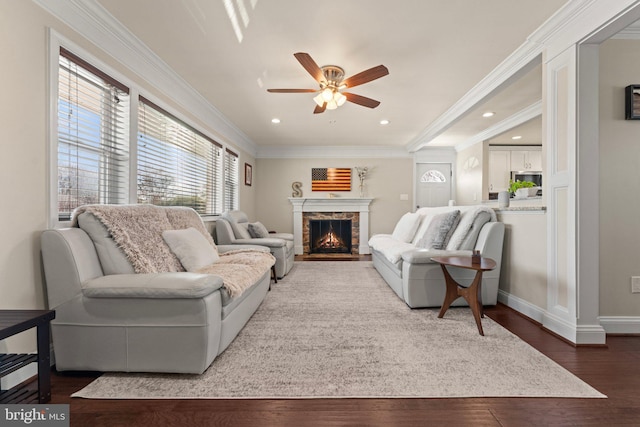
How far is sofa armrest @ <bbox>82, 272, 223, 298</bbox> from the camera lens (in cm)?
162

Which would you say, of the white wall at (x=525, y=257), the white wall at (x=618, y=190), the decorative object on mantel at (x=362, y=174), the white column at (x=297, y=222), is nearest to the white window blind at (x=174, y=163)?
the white column at (x=297, y=222)

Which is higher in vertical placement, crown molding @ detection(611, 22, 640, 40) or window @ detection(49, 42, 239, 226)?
crown molding @ detection(611, 22, 640, 40)

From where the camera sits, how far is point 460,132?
552 cm

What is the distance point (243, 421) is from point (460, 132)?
573 cm

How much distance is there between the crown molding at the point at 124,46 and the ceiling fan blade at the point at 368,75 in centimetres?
185

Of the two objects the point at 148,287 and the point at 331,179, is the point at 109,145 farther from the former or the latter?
the point at 331,179

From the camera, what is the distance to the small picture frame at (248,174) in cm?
597

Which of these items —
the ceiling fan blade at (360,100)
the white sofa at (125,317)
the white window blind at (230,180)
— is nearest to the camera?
the white sofa at (125,317)

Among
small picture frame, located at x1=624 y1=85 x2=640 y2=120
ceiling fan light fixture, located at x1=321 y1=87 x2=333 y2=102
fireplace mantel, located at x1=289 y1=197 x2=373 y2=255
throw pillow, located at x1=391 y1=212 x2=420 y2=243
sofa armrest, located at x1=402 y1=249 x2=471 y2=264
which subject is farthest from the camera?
fireplace mantel, located at x1=289 y1=197 x2=373 y2=255

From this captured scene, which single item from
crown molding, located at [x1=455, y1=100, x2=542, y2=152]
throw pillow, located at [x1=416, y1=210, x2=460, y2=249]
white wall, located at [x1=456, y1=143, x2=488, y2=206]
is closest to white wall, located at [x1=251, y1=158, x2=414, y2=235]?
white wall, located at [x1=456, y1=143, x2=488, y2=206]

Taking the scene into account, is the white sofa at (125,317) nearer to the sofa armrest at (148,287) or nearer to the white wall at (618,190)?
the sofa armrest at (148,287)

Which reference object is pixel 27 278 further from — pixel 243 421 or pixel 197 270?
pixel 243 421

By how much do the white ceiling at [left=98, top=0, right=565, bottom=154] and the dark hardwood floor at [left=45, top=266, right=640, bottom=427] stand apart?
2486 millimetres

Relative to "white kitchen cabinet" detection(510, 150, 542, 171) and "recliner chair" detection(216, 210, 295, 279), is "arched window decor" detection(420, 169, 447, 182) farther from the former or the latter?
"recliner chair" detection(216, 210, 295, 279)
